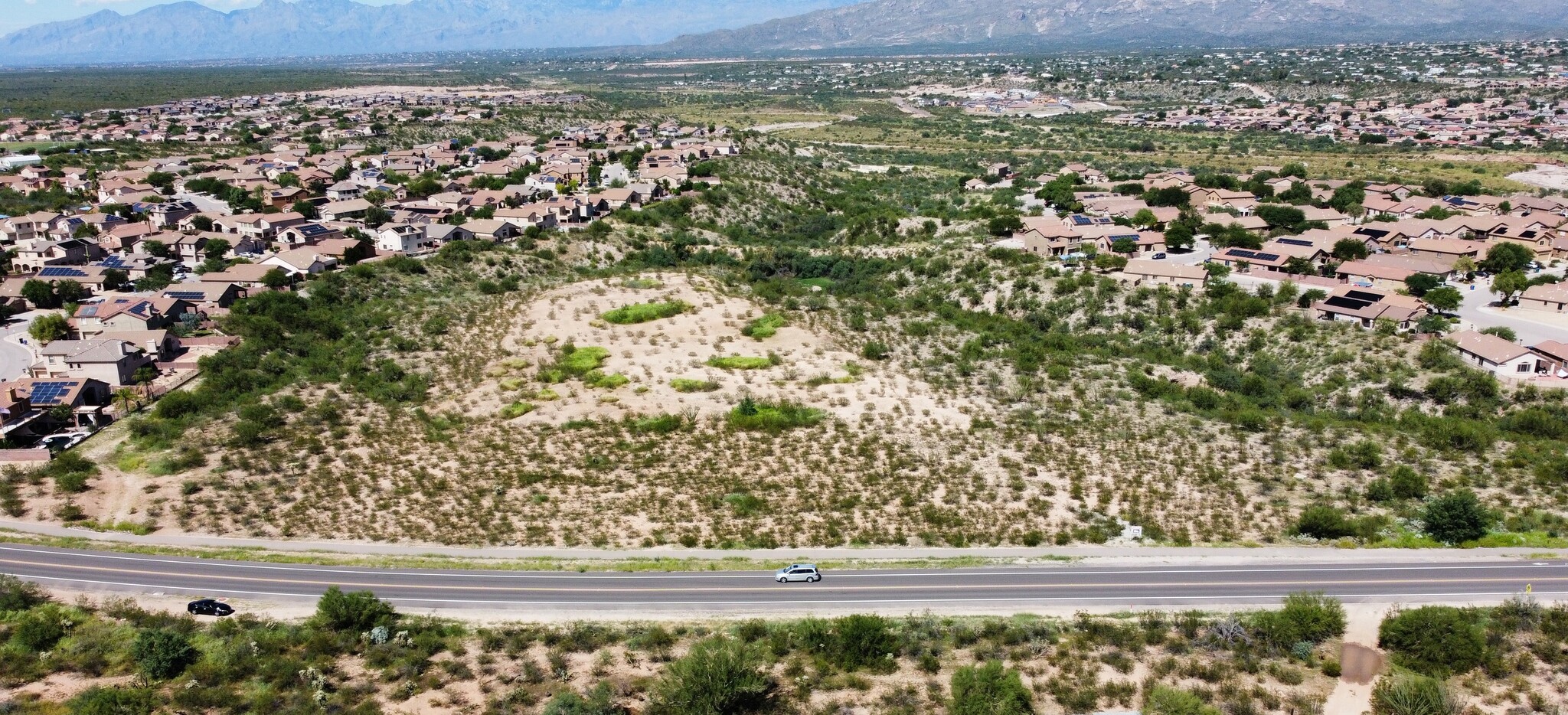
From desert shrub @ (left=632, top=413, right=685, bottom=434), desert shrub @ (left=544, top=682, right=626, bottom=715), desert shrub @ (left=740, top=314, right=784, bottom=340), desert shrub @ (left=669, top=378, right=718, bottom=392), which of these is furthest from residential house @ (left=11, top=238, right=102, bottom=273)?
desert shrub @ (left=544, top=682, right=626, bottom=715)

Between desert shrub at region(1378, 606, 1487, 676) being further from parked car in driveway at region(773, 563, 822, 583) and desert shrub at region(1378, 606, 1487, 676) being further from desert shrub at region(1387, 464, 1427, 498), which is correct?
parked car in driveway at region(773, 563, 822, 583)

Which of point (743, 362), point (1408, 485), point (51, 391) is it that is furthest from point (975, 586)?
point (51, 391)

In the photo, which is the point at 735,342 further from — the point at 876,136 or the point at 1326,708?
the point at 876,136

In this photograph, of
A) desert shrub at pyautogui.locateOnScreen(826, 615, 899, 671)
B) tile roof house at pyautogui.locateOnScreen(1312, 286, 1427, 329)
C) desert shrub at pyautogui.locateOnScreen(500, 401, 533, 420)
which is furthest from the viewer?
tile roof house at pyautogui.locateOnScreen(1312, 286, 1427, 329)

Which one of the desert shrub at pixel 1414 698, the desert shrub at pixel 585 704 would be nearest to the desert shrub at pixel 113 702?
the desert shrub at pixel 585 704

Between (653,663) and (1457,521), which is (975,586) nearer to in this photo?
(653,663)

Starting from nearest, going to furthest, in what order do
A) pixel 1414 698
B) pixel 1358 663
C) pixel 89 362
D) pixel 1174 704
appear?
pixel 1174 704, pixel 1414 698, pixel 1358 663, pixel 89 362

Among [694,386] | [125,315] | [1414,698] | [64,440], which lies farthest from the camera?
[125,315]
